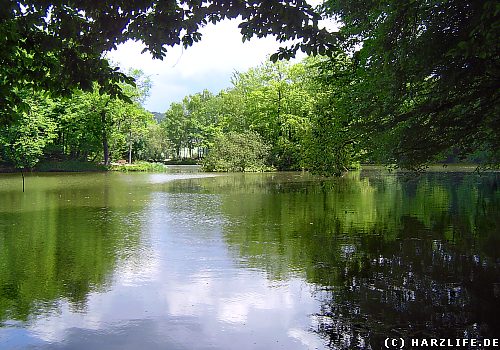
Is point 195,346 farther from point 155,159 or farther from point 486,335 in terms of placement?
point 155,159

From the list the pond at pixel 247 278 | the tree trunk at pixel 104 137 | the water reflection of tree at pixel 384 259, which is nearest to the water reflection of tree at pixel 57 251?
the pond at pixel 247 278

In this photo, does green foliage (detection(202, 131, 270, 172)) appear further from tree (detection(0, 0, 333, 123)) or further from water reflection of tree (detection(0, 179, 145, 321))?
tree (detection(0, 0, 333, 123))

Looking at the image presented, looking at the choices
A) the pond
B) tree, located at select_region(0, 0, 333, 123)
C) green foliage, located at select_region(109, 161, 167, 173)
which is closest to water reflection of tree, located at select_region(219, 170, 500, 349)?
the pond

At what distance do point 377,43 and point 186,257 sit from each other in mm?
5339

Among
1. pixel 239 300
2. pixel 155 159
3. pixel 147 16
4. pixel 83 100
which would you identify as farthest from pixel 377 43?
pixel 155 159

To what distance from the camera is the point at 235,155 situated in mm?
44156

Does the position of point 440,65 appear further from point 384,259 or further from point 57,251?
point 57,251

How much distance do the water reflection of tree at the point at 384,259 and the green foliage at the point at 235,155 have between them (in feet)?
85.8

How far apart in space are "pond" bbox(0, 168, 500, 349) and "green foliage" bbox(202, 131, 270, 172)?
94.2 feet

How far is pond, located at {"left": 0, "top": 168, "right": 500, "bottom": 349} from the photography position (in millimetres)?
5457

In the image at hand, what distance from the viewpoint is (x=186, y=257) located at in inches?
369

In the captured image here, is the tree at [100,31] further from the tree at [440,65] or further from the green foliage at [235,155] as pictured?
the green foliage at [235,155]

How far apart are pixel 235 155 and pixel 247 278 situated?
36551 mm

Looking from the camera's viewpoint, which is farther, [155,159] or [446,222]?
[155,159]
